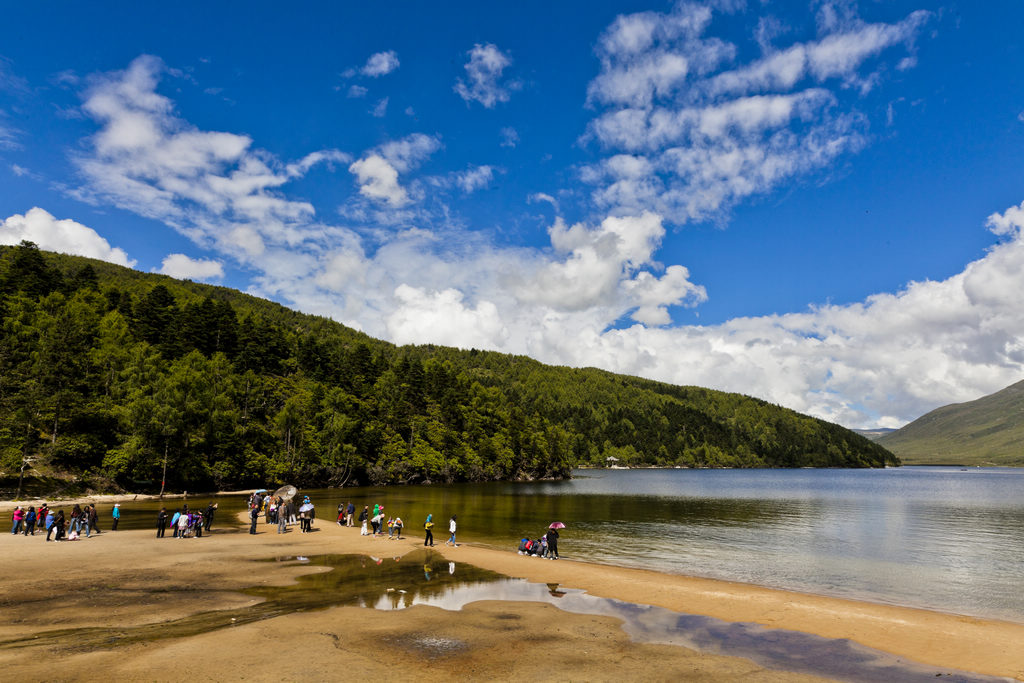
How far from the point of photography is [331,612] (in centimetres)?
2072

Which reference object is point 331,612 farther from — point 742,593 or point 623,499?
point 623,499

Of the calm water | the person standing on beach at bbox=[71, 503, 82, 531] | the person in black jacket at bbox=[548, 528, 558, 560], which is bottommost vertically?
the calm water

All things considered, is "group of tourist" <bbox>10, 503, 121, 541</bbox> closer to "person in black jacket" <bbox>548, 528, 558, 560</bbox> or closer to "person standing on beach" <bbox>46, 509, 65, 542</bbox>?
"person standing on beach" <bbox>46, 509, 65, 542</bbox>

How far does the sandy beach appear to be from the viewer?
1513 cm

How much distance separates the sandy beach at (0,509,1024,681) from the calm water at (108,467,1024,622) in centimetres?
765

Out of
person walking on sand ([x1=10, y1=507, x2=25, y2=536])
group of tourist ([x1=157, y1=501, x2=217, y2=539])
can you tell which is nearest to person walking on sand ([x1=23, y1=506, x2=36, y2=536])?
person walking on sand ([x1=10, y1=507, x2=25, y2=536])

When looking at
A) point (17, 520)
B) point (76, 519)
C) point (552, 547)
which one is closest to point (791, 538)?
point (552, 547)

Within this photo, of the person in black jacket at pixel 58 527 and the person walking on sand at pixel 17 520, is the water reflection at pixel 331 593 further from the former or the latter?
the person walking on sand at pixel 17 520

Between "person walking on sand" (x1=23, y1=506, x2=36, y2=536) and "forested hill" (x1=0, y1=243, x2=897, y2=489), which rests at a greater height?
"forested hill" (x1=0, y1=243, x2=897, y2=489)

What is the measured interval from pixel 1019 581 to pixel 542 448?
14524cm

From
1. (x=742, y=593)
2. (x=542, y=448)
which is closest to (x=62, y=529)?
(x=742, y=593)

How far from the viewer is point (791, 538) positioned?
52750 millimetres

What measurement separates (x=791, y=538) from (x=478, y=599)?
4200cm

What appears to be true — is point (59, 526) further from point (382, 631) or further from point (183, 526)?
point (382, 631)
